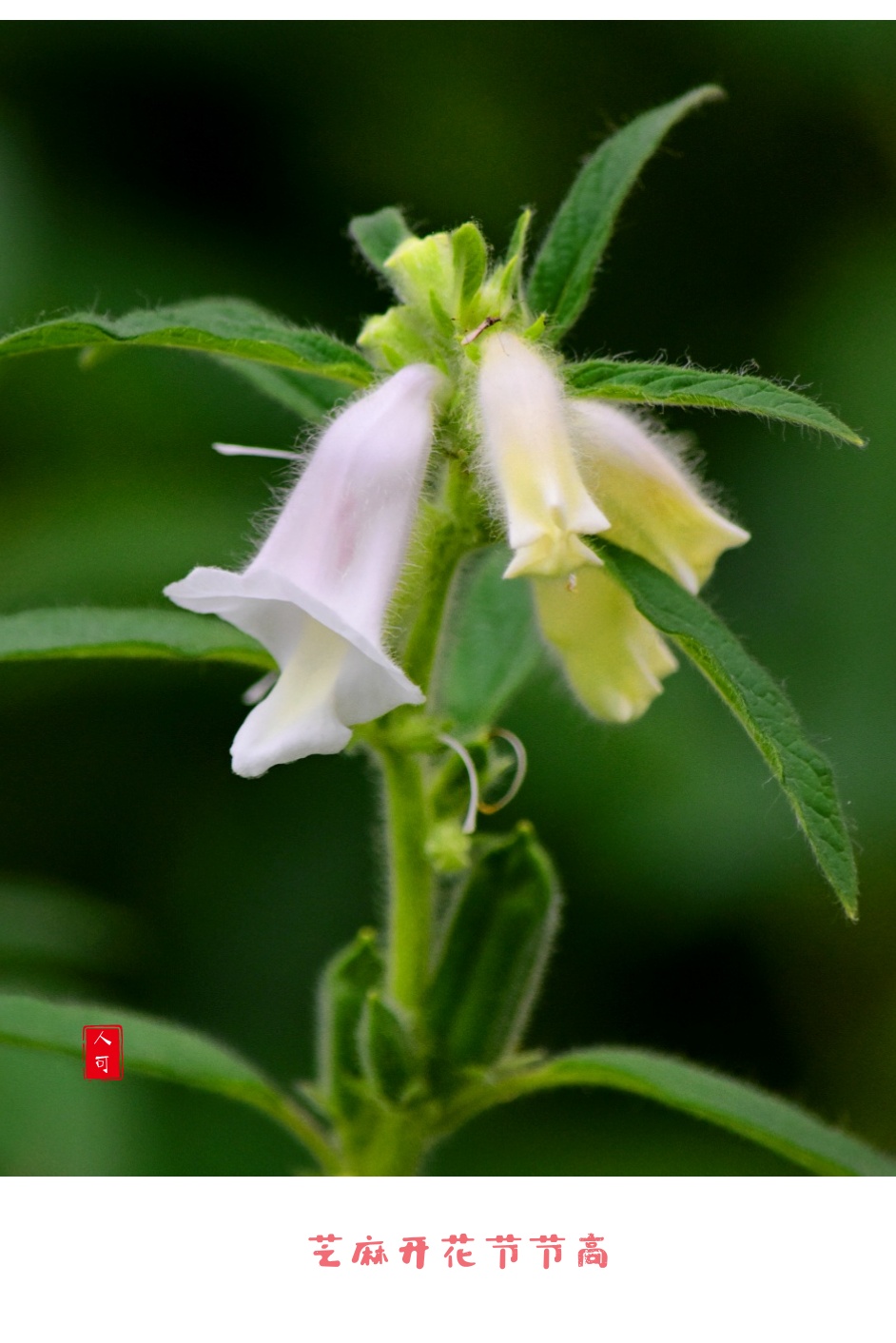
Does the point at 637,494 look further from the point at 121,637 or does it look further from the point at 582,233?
the point at 121,637

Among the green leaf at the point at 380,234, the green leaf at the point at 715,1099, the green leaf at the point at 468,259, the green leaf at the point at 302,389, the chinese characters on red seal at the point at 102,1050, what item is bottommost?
the green leaf at the point at 715,1099

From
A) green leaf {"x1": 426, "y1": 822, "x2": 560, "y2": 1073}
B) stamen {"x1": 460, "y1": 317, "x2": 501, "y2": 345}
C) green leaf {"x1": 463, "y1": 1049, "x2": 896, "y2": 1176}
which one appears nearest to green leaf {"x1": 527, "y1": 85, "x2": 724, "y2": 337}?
stamen {"x1": 460, "y1": 317, "x2": 501, "y2": 345}

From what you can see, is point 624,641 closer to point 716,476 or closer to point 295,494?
point 295,494

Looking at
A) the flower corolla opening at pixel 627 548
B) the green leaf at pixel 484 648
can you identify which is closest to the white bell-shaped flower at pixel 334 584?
the flower corolla opening at pixel 627 548

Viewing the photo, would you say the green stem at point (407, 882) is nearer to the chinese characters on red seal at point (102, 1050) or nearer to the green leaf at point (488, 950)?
the green leaf at point (488, 950)

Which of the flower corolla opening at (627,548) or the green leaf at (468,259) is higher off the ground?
the green leaf at (468,259)

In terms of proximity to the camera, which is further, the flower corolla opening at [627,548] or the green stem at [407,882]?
the green stem at [407,882]

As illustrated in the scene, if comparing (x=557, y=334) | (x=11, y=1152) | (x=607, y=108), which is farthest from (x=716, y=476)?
(x=11, y=1152)
